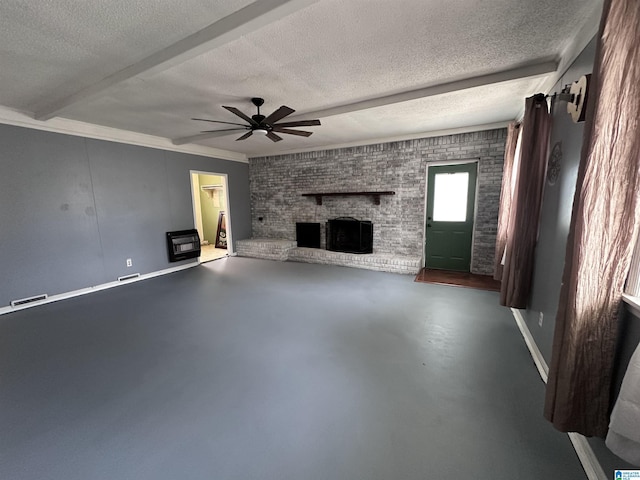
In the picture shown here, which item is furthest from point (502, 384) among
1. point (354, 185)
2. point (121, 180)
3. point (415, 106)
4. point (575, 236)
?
point (121, 180)

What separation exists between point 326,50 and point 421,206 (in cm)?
373

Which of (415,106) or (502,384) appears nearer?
(502,384)

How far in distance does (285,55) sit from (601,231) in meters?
2.47

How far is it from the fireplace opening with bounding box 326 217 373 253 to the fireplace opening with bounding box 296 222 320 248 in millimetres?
360

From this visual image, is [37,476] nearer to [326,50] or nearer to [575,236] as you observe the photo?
[575,236]

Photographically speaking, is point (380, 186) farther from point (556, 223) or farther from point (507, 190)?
point (556, 223)

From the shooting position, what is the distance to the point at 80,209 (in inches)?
161

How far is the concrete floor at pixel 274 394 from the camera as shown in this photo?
4.64 ft

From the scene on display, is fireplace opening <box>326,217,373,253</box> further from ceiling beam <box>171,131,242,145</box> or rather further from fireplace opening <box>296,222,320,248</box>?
ceiling beam <box>171,131,242,145</box>

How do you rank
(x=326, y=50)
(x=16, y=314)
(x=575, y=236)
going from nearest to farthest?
1. (x=575, y=236)
2. (x=326, y=50)
3. (x=16, y=314)

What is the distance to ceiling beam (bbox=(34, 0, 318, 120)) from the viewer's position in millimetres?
1585

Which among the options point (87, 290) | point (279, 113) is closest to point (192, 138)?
point (279, 113)

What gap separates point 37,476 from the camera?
1.36 meters

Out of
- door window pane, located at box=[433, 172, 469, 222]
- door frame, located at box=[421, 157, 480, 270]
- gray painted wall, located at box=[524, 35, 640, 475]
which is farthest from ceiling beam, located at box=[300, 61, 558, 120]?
door window pane, located at box=[433, 172, 469, 222]
